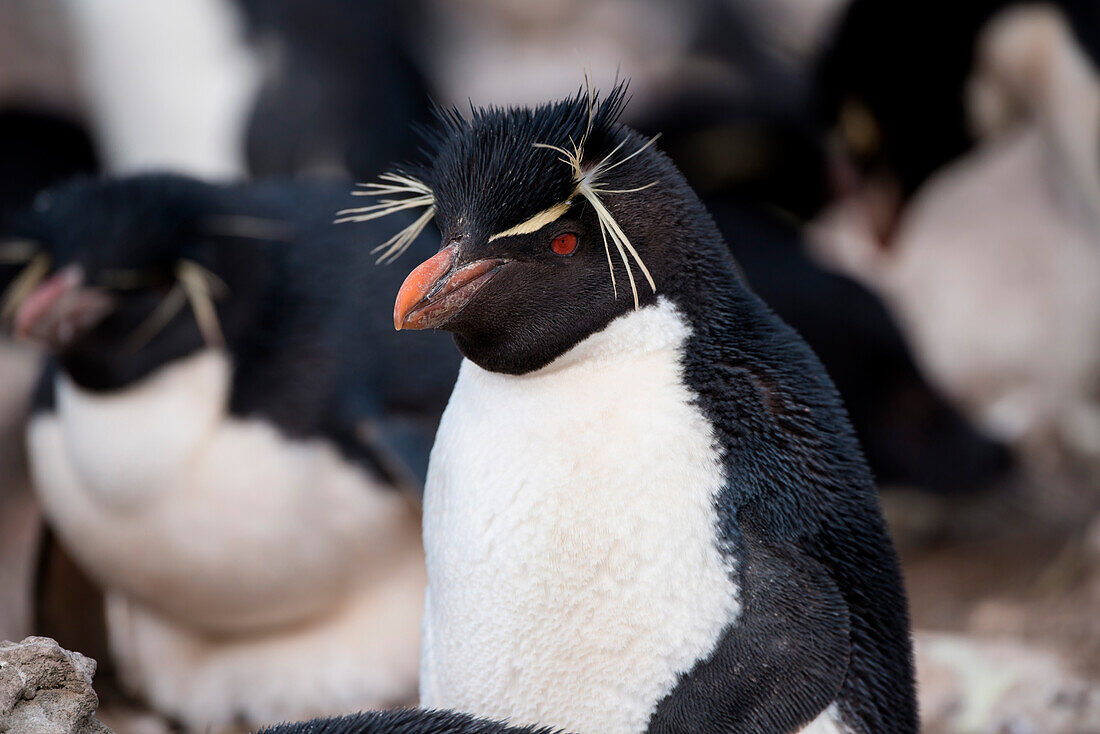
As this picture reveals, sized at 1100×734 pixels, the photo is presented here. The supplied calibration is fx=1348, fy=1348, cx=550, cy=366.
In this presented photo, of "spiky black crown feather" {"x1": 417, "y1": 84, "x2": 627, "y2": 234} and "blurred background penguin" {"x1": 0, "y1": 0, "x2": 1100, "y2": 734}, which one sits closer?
"spiky black crown feather" {"x1": 417, "y1": 84, "x2": 627, "y2": 234}

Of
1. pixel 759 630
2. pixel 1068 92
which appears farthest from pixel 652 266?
pixel 1068 92

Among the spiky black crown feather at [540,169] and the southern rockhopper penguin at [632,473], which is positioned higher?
the spiky black crown feather at [540,169]

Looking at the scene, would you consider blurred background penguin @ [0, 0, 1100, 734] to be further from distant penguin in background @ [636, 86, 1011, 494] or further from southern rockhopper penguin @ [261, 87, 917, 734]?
southern rockhopper penguin @ [261, 87, 917, 734]

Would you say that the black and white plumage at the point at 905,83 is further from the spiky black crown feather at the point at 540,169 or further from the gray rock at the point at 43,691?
the gray rock at the point at 43,691

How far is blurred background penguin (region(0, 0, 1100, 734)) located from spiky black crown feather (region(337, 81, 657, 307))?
0.71 metres

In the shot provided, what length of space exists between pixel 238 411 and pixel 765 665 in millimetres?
1021

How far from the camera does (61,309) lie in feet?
6.03

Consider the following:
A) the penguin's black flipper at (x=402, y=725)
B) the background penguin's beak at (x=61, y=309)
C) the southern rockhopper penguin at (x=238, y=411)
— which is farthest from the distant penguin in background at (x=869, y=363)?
the penguin's black flipper at (x=402, y=725)

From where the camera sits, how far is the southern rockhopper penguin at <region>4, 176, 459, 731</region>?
1896 millimetres

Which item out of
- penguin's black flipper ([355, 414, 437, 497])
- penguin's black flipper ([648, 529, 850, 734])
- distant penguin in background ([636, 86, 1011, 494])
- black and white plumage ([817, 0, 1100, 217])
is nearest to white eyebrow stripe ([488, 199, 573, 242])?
penguin's black flipper ([648, 529, 850, 734])

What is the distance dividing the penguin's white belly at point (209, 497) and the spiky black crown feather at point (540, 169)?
2.67ft

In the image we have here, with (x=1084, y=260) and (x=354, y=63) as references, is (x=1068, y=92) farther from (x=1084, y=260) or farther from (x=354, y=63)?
(x=354, y=63)

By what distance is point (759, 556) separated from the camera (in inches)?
47.4

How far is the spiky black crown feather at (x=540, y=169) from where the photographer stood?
3.87ft
